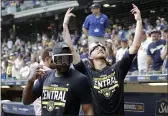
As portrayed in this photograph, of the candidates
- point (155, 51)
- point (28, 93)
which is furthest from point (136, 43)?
point (155, 51)

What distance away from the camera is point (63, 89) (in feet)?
10.6

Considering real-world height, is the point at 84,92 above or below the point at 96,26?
below

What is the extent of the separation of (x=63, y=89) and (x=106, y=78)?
860 millimetres

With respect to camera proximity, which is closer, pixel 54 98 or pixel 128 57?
pixel 54 98

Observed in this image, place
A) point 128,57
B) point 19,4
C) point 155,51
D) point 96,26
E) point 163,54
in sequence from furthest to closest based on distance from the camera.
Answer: point 19,4
point 96,26
point 155,51
point 163,54
point 128,57

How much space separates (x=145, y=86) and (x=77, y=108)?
130 inches

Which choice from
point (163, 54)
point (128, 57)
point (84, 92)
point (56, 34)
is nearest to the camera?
point (84, 92)

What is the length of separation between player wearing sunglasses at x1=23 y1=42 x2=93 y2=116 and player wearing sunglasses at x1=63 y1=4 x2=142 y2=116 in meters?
0.64

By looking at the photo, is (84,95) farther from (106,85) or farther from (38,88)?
(106,85)

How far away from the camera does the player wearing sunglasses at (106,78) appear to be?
3900 millimetres

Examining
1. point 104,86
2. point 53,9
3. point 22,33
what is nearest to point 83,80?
point 104,86

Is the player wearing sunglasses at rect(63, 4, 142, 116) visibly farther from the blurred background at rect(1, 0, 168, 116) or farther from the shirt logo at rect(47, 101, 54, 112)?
the blurred background at rect(1, 0, 168, 116)

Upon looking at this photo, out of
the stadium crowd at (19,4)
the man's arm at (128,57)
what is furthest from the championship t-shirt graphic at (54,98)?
the stadium crowd at (19,4)

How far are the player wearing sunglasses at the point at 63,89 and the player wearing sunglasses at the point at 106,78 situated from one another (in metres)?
0.64
